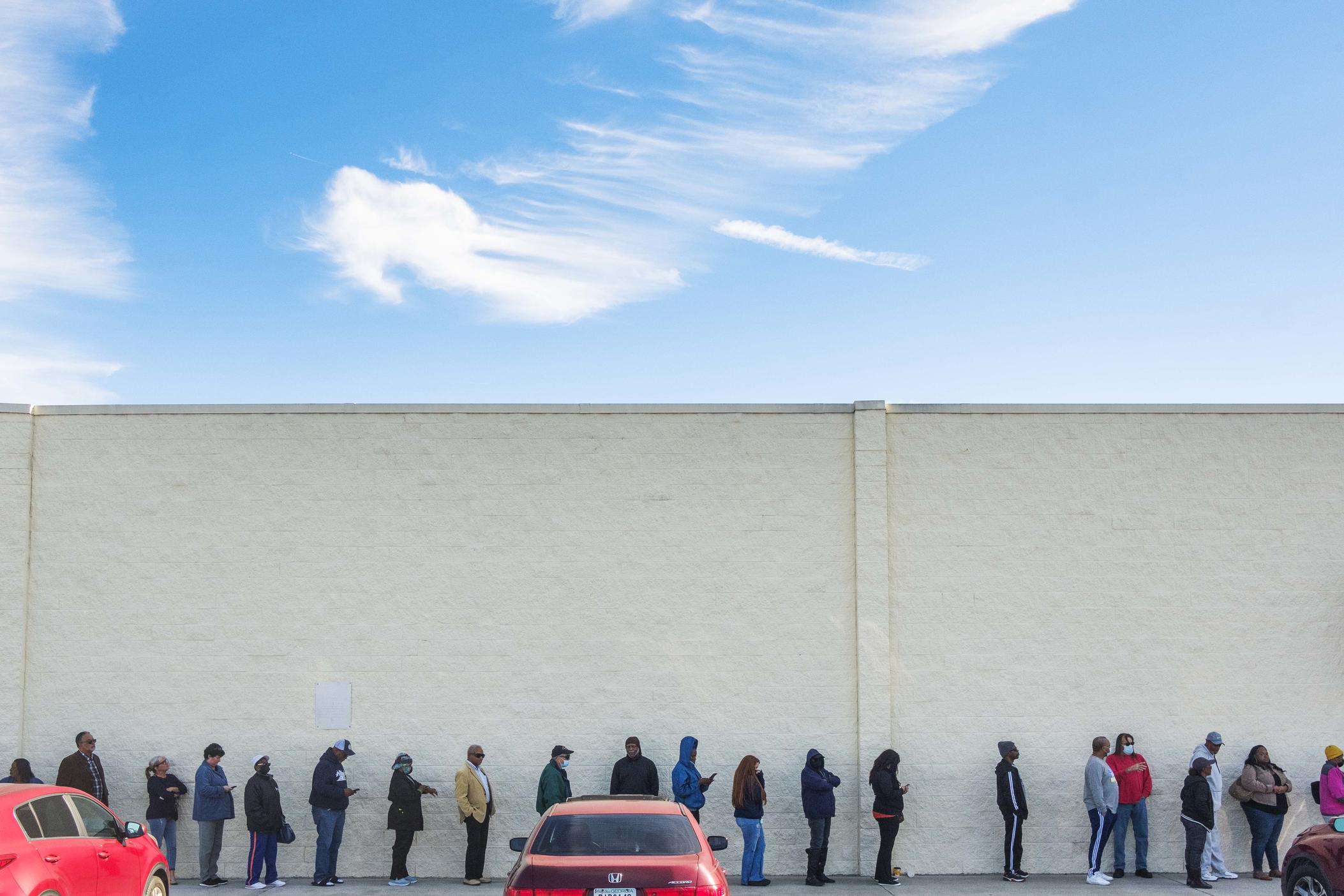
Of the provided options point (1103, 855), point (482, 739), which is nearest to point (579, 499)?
point (482, 739)

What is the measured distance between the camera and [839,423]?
13570 millimetres

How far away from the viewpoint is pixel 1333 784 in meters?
12.4

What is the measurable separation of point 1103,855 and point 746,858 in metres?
4.50

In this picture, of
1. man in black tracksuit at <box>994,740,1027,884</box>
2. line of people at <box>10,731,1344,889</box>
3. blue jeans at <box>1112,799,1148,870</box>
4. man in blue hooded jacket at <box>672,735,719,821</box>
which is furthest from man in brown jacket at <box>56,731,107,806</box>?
blue jeans at <box>1112,799,1148,870</box>

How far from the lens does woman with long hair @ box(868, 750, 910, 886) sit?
1241 centimetres

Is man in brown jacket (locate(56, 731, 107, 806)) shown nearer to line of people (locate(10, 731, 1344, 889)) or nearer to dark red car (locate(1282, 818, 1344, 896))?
line of people (locate(10, 731, 1344, 889))

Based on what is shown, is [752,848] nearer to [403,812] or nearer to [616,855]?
[403,812]

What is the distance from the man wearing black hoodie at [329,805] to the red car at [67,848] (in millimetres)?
2711

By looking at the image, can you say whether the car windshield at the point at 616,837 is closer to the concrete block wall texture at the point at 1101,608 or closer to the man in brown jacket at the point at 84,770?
the concrete block wall texture at the point at 1101,608

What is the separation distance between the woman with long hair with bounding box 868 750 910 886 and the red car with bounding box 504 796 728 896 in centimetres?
412

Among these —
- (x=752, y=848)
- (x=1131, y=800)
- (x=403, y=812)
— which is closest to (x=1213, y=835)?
(x=1131, y=800)

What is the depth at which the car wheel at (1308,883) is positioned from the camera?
382 inches

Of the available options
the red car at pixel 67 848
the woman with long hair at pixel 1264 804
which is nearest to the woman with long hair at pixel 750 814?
the woman with long hair at pixel 1264 804

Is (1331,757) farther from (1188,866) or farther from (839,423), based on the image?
(839,423)
